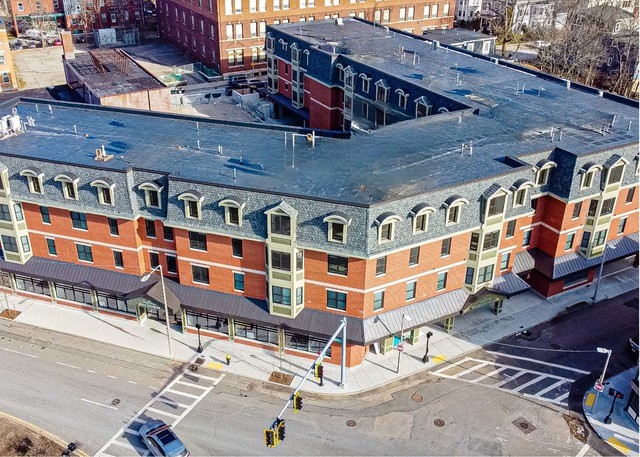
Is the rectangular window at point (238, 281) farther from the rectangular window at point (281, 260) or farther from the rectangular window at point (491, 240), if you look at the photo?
the rectangular window at point (491, 240)

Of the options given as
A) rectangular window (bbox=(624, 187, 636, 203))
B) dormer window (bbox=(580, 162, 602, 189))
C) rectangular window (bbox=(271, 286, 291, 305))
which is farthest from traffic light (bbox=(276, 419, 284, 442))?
rectangular window (bbox=(624, 187, 636, 203))

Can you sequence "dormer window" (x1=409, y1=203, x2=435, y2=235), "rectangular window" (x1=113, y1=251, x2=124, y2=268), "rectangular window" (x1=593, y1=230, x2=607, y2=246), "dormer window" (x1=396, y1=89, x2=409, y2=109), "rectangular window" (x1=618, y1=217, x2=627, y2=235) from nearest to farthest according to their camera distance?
1. "dormer window" (x1=409, y1=203, x2=435, y2=235)
2. "rectangular window" (x1=113, y1=251, x2=124, y2=268)
3. "rectangular window" (x1=593, y1=230, x2=607, y2=246)
4. "rectangular window" (x1=618, y1=217, x2=627, y2=235)
5. "dormer window" (x1=396, y1=89, x2=409, y2=109)

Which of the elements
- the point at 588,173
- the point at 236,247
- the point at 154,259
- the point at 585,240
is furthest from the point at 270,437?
the point at 585,240

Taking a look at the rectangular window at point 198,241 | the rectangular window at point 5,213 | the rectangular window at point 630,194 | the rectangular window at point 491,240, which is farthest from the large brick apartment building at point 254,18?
the rectangular window at point 491,240

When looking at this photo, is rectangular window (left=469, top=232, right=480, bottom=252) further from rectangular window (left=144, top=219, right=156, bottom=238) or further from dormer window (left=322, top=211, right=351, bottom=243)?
rectangular window (left=144, top=219, right=156, bottom=238)

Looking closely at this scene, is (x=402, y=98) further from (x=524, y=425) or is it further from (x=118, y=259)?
(x=524, y=425)

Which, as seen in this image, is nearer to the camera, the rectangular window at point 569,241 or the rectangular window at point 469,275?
the rectangular window at point 469,275
